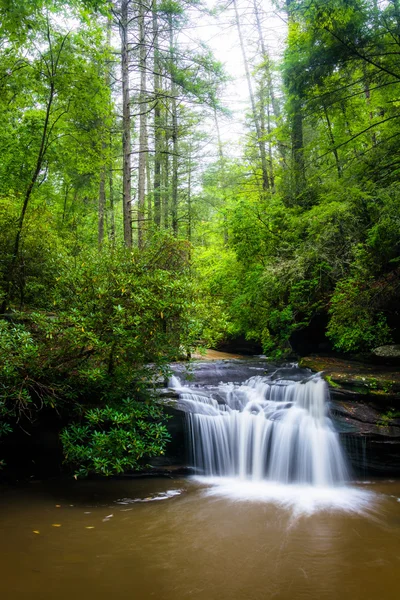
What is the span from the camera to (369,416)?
7219 mm

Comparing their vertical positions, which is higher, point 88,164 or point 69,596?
point 88,164

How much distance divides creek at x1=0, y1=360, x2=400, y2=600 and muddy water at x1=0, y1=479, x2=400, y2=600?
0.02 meters

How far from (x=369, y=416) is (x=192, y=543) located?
440 cm

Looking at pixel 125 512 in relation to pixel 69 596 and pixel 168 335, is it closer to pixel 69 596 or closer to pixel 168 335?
pixel 69 596

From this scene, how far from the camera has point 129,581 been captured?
362 centimetres

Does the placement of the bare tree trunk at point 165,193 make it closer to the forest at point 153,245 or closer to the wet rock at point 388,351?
the forest at point 153,245

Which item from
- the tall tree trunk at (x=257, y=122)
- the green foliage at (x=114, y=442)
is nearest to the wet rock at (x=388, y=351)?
the green foliage at (x=114, y=442)

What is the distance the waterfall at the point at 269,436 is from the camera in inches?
272

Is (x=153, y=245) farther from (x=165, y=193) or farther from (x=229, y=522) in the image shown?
(x=165, y=193)

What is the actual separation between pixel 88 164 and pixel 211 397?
6.51 meters

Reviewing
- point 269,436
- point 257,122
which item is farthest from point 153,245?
point 257,122

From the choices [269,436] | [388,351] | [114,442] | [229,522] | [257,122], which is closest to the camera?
[229,522]

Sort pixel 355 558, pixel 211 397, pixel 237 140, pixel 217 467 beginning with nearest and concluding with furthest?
pixel 355 558 → pixel 217 467 → pixel 211 397 → pixel 237 140

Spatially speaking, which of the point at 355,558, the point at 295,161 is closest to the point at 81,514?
the point at 355,558
